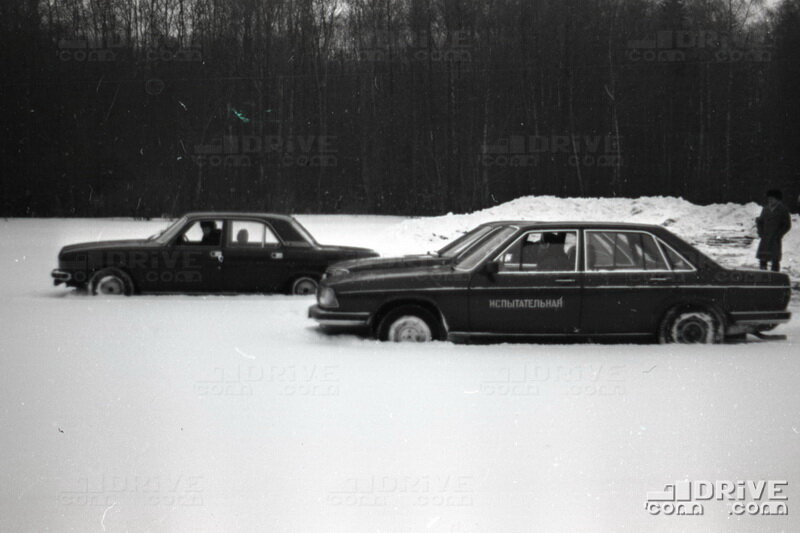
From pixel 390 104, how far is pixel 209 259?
29.1 metres

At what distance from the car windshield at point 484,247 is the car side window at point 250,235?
13.4 feet

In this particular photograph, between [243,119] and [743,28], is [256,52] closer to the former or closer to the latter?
[243,119]

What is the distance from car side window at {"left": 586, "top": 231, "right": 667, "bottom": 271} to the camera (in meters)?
8.78

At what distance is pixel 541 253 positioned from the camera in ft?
29.0

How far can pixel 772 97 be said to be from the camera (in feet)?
127

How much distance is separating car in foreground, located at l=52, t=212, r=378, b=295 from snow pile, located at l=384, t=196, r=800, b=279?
8.32 m

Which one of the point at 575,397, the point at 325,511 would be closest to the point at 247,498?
the point at 325,511
